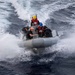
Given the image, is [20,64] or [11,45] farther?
[11,45]

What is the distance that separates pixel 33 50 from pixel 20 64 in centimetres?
160

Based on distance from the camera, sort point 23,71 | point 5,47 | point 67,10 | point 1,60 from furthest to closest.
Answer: point 67,10
point 5,47
point 1,60
point 23,71

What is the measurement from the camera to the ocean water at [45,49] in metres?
13.9

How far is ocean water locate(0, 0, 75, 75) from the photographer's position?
1388 cm

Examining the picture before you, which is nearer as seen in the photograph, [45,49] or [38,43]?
[38,43]

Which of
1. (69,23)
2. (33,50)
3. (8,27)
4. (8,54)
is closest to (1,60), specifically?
(8,54)

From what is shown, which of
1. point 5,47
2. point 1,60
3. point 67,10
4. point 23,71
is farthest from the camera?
point 67,10

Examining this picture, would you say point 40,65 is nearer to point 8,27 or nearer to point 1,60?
point 1,60

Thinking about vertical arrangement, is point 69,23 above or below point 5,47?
above

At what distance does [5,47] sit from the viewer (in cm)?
1595

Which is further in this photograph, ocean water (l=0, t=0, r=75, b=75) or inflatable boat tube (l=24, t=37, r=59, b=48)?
inflatable boat tube (l=24, t=37, r=59, b=48)

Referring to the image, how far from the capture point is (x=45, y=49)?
15898 mm

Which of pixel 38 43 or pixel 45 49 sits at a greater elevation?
pixel 38 43

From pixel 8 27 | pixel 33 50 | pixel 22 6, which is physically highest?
pixel 22 6
